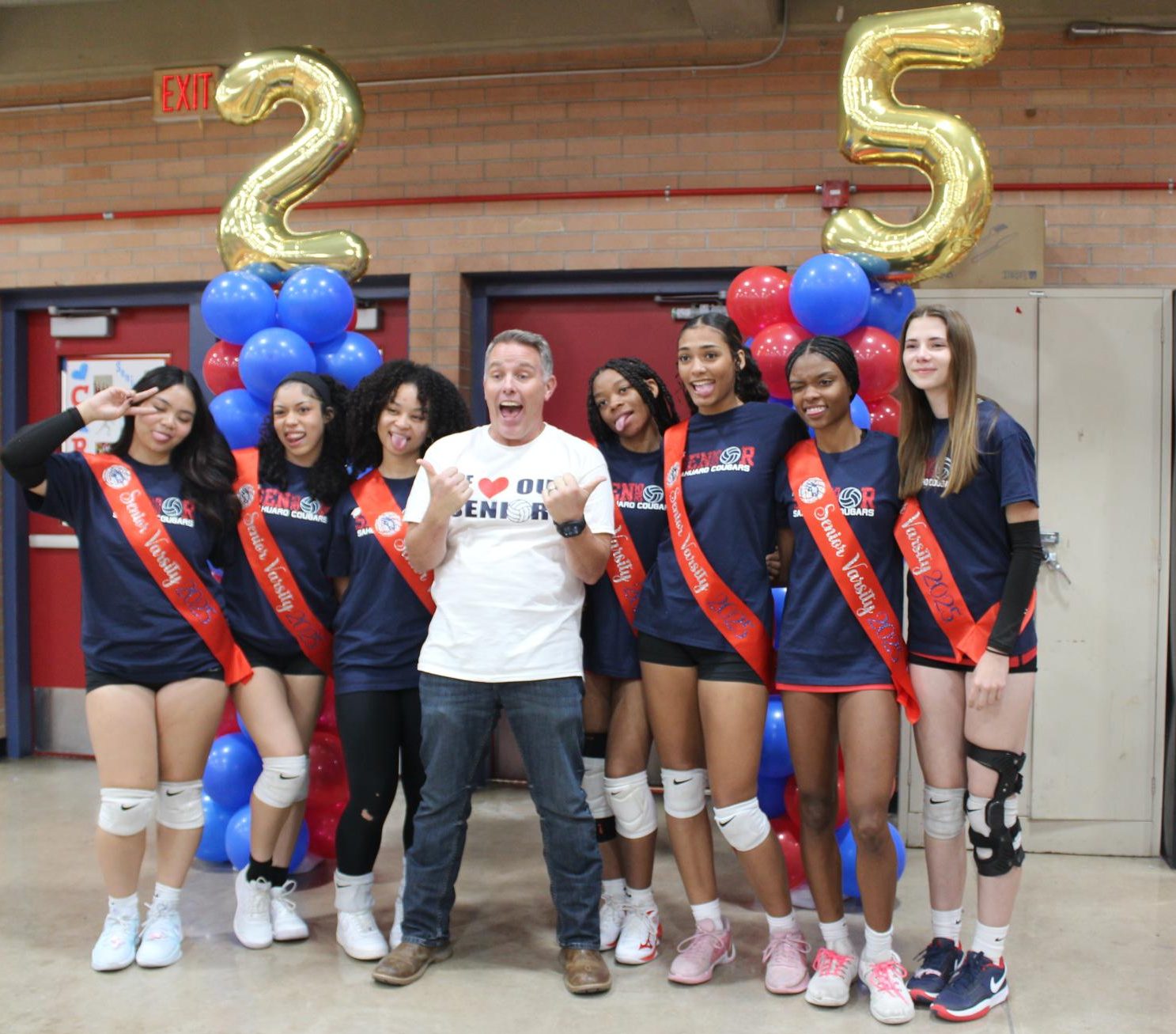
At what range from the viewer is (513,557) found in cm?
265

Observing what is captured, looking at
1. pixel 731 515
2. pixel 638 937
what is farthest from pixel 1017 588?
pixel 638 937

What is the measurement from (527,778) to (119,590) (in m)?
1.10

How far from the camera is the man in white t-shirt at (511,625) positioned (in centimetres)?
264

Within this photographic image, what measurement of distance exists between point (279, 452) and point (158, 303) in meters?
2.31

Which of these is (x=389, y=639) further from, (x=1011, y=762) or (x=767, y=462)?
(x=1011, y=762)

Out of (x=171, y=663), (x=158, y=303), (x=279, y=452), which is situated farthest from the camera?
(x=158, y=303)

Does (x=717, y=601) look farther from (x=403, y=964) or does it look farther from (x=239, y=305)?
(x=239, y=305)

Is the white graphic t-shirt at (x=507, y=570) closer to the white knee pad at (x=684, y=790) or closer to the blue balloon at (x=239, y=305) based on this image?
the white knee pad at (x=684, y=790)

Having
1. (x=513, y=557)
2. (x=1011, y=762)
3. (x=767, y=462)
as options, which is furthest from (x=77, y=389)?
(x=1011, y=762)

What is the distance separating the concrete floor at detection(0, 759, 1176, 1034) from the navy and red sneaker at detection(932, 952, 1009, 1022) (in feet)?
0.11

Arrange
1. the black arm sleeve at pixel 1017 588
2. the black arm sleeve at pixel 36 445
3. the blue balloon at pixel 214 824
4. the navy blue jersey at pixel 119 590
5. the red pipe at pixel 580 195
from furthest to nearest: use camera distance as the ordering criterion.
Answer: the red pipe at pixel 580 195 < the blue balloon at pixel 214 824 < the navy blue jersey at pixel 119 590 < the black arm sleeve at pixel 36 445 < the black arm sleeve at pixel 1017 588

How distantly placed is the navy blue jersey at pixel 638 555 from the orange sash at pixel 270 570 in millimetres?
741

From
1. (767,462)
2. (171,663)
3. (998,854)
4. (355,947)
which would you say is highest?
(767,462)

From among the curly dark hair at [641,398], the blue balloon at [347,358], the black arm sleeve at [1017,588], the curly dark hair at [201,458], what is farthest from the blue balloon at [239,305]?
the black arm sleeve at [1017,588]
